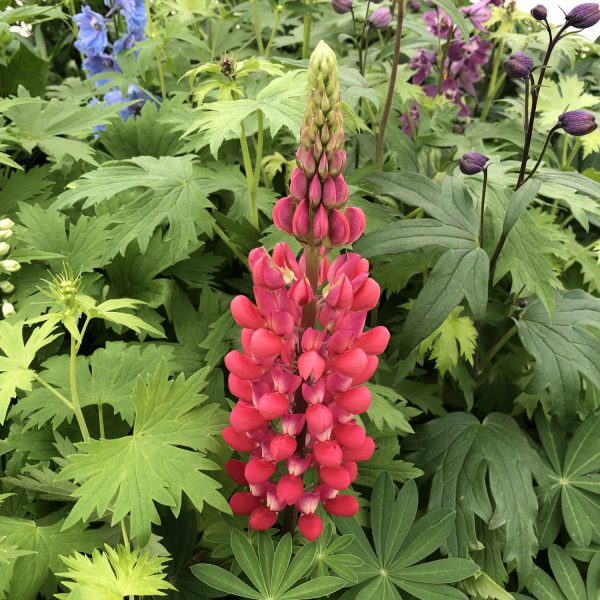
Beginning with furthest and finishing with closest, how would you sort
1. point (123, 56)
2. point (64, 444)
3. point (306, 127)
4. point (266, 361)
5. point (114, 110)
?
point (123, 56) → point (114, 110) → point (64, 444) → point (266, 361) → point (306, 127)

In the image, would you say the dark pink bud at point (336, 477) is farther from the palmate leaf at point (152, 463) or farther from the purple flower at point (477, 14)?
the purple flower at point (477, 14)

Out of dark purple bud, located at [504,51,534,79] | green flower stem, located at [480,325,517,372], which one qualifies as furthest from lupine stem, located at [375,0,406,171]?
green flower stem, located at [480,325,517,372]

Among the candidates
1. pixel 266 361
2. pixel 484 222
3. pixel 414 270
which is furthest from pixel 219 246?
pixel 266 361

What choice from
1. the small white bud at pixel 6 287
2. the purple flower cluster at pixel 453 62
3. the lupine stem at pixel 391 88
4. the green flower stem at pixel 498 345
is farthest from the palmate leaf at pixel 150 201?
the purple flower cluster at pixel 453 62

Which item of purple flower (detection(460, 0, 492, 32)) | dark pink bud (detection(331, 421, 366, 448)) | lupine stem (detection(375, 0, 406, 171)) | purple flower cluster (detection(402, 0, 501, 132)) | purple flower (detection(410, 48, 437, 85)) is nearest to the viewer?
dark pink bud (detection(331, 421, 366, 448))

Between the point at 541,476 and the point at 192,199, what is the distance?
1117 mm

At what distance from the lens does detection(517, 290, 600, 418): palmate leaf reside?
1.51 meters

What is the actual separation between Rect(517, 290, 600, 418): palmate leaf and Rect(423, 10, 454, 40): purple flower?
44.5 inches

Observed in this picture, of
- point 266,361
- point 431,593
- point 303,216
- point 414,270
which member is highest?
point 303,216

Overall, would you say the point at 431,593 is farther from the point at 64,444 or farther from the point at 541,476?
the point at 64,444

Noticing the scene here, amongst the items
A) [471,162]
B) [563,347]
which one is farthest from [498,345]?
[471,162]

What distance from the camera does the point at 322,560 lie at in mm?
1221

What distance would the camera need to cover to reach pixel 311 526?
1197 millimetres

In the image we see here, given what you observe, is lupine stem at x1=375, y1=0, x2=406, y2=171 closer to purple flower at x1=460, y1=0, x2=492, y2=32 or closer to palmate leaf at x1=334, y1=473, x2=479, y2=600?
purple flower at x1=460, y1=0, x2=492, y2=32
